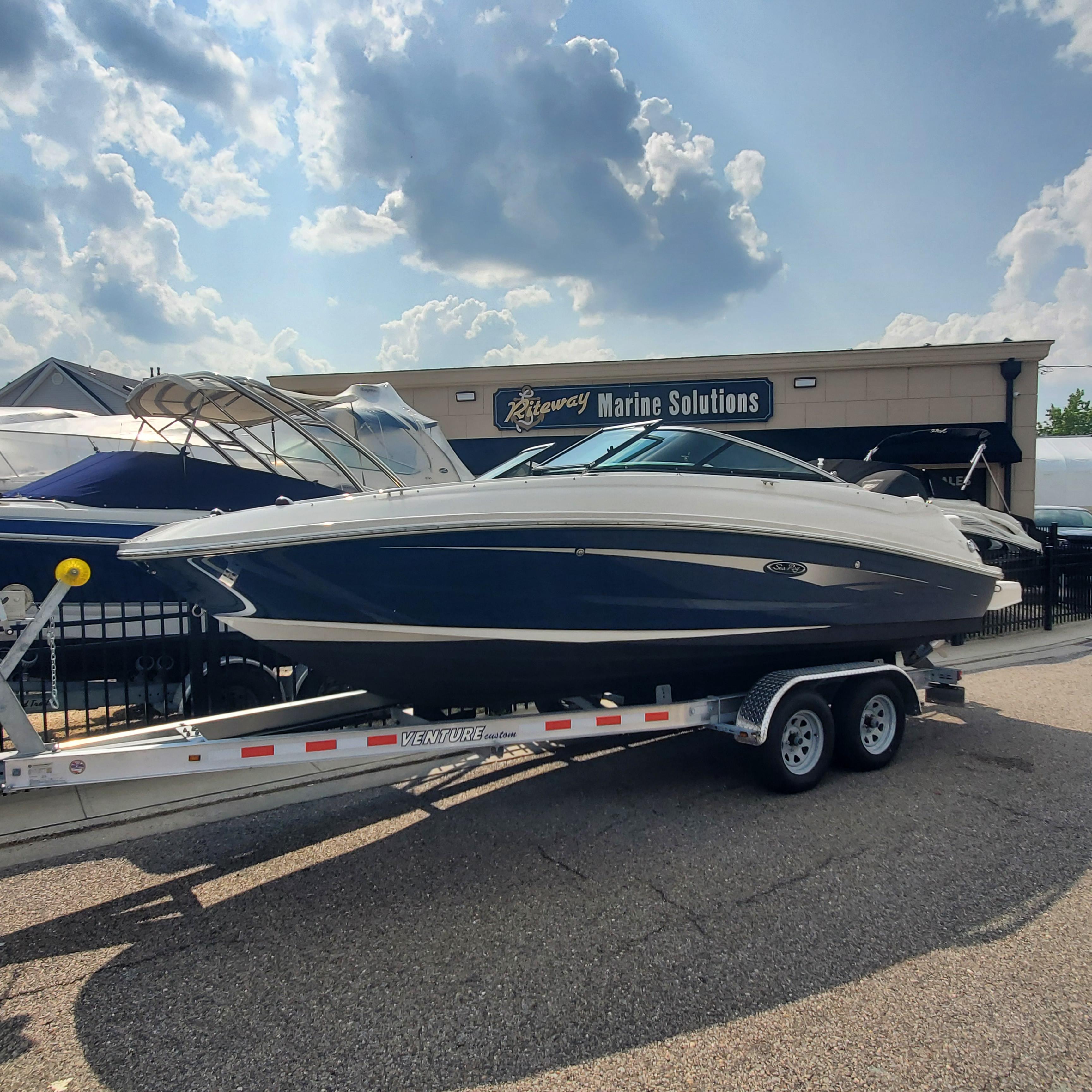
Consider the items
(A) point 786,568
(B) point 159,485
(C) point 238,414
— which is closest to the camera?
(A) point 786,568

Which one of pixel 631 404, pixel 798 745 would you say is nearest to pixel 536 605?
pixel 798 745

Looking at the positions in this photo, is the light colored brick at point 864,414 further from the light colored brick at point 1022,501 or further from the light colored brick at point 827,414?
the light colored brick at point 1022,501

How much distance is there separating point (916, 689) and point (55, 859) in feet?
17.4

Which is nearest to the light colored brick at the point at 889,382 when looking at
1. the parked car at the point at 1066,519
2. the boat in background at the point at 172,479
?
the parked car at the point at 1066,519

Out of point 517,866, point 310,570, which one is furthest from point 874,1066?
point 310,570

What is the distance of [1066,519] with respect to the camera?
19.2m

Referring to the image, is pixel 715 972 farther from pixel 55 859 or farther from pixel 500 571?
pixel 55 859

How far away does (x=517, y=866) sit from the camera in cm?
361

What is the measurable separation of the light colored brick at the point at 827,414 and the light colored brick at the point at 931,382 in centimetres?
137

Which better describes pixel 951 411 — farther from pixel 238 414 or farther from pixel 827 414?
pixel 238 414

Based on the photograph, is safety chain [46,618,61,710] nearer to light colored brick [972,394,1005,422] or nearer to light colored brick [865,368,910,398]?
light colored brick [865,368,910,398]

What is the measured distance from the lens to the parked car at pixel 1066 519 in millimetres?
18203

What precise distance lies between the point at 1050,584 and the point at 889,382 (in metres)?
5.27

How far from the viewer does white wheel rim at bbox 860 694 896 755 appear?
493 cm
